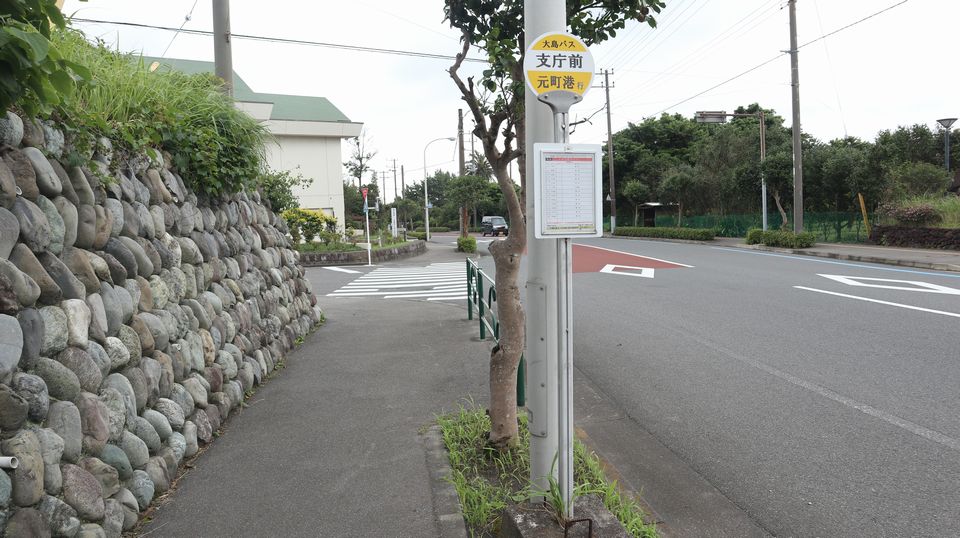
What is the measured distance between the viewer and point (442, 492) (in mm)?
3734

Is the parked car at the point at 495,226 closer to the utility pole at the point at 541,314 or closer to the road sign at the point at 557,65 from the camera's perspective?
the utility pole at the point at 541,314

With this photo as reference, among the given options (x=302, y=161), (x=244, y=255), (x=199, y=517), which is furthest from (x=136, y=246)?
(x=302, y=161)

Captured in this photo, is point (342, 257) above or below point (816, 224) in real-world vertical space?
below

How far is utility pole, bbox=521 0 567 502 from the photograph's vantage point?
3215 mm

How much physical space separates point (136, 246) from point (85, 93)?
3.50ft

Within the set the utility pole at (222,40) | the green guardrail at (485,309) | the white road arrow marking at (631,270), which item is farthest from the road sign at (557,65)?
the white road arrow marking at (631,270)

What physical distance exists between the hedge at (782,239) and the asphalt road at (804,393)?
13480 mm

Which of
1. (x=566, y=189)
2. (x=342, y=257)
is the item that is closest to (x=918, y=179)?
(x=342, y=257)

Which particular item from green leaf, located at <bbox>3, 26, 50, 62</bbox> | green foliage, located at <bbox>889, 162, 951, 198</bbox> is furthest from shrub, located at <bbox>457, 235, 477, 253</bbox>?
green leaf, located at <bbox>3, 26, 50, 62</bbox>

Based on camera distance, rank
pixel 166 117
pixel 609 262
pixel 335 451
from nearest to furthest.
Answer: pixel 335 451, pixel 166 117, pixel 609 262

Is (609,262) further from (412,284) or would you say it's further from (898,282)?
(898,282)

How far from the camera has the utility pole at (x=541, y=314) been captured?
3215 millimetres

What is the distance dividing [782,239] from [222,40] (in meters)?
23.4

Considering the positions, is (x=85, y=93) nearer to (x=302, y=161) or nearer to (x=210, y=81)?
(x=210, y=81)
